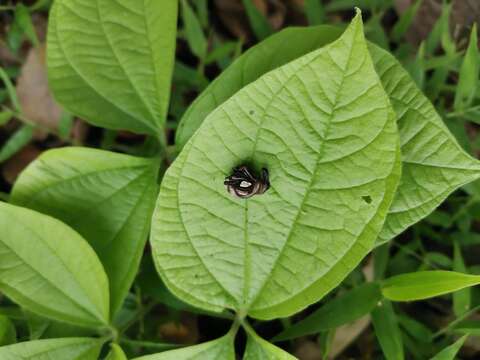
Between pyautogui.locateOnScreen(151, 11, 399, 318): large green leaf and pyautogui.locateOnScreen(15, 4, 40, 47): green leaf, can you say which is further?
pyautogui.locateOnScreen(15, 4, 40, 47): green leaf

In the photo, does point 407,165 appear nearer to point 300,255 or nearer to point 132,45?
point 300,255

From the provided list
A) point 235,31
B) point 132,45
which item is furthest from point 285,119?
point 235,31

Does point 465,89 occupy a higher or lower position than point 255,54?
lower

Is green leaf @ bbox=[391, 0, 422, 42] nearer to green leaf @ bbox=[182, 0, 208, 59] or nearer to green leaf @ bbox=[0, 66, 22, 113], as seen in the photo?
green leaf @ bbox=[182, 0, 208, 59]

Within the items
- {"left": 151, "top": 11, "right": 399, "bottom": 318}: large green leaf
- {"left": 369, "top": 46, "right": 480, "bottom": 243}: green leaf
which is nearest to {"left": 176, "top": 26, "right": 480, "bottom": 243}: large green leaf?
{"left": 369, "top": 46, "right": 480, "bottom": 243}: green leaf

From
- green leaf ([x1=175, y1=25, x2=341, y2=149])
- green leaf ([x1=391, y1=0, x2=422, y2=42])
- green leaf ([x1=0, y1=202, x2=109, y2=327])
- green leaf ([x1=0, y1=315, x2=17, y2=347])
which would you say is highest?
green leaf ([x1=175, y1=25, x2=341, y2=149])

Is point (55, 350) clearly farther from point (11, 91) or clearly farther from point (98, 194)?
point (11, 91)
